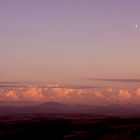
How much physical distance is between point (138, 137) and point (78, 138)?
19.8 m

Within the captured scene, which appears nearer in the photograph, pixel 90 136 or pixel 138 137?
pixel 138 137

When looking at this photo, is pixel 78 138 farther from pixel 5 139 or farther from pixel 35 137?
pixel 5 139

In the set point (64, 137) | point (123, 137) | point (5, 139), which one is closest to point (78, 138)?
point (64, 137)

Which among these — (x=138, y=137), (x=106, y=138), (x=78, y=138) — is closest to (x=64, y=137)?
(x=78, y=138)

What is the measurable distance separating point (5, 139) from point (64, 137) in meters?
20.0

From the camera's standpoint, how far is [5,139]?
123688mm

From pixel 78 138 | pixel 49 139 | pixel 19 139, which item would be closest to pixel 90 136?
pixel 78 138

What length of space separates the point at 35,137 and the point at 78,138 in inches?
589

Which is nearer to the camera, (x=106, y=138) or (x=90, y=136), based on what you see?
(x=106, y=138)

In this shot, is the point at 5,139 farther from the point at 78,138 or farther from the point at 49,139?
the point at 78,138

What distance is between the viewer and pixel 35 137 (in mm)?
126812

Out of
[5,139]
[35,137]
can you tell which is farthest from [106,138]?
[5,139]

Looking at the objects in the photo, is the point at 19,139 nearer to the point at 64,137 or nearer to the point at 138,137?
the point at 64,137

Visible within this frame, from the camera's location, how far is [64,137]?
127062 mm
